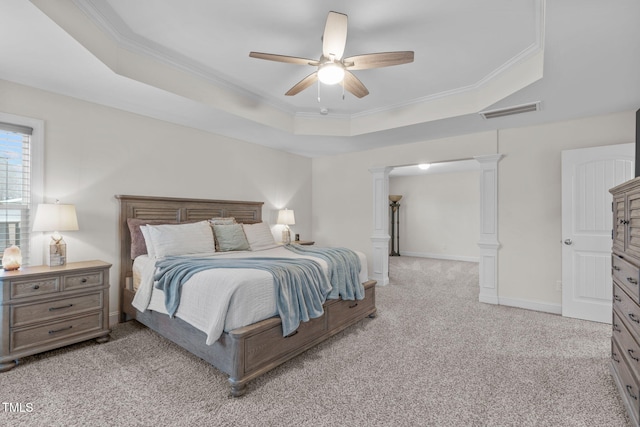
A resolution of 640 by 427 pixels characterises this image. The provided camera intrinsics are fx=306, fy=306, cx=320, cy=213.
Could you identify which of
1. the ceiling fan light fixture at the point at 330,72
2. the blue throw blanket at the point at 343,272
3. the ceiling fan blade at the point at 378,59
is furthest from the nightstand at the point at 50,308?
the ceiling fan blade at the point at 378,59

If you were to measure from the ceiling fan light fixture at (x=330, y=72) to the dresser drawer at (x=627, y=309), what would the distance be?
7.77ft

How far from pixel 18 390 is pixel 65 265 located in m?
1.06

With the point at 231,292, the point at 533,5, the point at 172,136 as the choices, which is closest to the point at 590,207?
the point at 533,5

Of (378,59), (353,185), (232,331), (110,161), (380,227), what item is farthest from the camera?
(353,185)

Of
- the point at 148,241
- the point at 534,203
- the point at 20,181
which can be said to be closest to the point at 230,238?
the point at 148,241

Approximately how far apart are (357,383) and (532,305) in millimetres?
2992

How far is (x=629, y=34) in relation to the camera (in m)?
2.02

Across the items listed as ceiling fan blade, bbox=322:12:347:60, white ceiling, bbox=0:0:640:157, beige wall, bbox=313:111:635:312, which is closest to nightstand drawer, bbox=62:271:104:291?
white ceiling, bbox=0:0:640:157

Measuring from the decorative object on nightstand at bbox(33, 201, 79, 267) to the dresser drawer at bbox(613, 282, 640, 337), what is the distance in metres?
4.18

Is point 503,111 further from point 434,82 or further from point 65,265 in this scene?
point 65,265

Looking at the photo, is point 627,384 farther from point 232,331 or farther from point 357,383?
point 232,331

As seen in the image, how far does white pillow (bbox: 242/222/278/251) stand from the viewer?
397 cm

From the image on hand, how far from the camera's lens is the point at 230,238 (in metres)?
3.72

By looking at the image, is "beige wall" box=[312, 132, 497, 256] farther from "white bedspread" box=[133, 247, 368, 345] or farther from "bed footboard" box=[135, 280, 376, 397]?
"white bedspread" box=[133, 247, 368, 345]
